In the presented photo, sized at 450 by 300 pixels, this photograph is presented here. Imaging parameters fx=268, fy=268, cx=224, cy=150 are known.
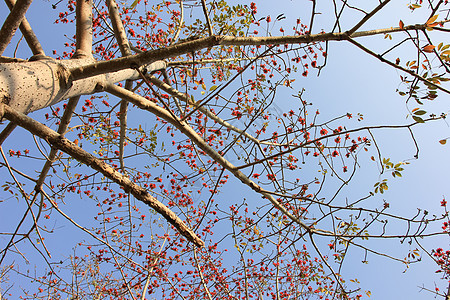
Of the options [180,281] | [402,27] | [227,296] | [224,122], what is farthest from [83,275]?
[402,27]

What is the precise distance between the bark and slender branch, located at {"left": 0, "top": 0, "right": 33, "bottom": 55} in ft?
1.13

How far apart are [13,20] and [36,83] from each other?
0.62m

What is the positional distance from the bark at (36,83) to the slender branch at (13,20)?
0.34m

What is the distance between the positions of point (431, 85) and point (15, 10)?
281 centimetres

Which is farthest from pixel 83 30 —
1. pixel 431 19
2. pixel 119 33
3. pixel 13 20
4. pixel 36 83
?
pixel 431 19

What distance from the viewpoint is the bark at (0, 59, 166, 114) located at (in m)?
1.46

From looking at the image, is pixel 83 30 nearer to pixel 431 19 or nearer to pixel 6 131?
pixel 6 131

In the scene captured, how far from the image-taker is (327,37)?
178 cm

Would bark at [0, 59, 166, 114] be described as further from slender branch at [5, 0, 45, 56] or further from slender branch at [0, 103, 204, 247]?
slender branch at [5, 0, 45, 56]

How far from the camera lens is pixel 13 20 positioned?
1.81 m

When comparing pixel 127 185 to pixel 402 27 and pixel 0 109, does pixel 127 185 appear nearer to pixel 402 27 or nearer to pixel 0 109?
pixel 0 109

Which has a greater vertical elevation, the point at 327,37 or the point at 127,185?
the point at 327,37

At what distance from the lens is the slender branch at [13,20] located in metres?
1.77

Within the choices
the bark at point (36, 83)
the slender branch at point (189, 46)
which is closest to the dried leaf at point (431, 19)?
the slender branch at point (189, 46)
